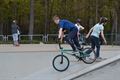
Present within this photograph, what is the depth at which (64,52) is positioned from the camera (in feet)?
46.7

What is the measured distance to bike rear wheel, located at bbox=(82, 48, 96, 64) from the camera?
15.0 meters

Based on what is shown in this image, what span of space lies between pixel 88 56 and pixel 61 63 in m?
1.52

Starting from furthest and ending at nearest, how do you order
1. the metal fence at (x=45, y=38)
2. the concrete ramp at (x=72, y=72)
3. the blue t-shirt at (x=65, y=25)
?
the metal fence at (x=45, y=38), the blue t-shirt at (x=65, y=25), the concrete ramp at (x=72, y=72)

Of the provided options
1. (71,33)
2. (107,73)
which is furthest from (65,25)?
(107,73)

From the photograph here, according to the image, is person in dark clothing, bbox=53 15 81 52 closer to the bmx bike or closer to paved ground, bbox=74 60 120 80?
the bmx bike

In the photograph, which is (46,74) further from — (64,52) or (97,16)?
(97,16)

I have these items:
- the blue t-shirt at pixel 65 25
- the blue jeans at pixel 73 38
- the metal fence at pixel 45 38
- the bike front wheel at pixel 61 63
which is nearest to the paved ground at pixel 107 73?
the bike front wheel at pixel 61 63

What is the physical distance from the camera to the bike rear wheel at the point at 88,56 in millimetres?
15012

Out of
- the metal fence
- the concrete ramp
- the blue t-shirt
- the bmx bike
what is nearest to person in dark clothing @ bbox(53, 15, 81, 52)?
the blue t-shirt

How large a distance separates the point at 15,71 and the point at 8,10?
42.1m

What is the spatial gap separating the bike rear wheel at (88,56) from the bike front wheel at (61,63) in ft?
3.95

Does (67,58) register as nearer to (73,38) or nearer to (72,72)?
(72,72)

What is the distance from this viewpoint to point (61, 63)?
14.0 m

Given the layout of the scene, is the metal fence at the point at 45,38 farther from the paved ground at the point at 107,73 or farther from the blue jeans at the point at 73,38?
the paved ground at the point at 107,73
